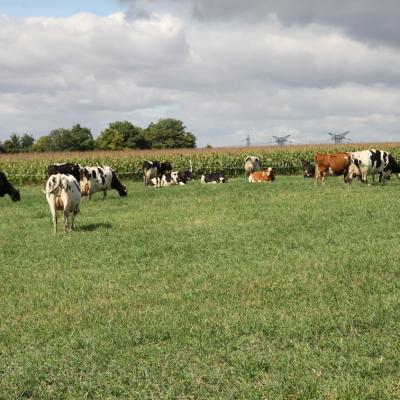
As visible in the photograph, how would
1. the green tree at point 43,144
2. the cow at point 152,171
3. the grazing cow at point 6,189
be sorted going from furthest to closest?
the green tree at point 43,144, the cow at point 152,171, the grazing cow at point 6,189

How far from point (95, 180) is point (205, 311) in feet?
54.6

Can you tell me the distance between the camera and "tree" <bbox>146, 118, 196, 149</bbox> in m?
109

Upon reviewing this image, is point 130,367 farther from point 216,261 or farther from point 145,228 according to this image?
point 145,228

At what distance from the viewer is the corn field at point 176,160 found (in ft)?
130

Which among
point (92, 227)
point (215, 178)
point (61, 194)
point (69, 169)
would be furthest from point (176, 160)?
point (61, 194)

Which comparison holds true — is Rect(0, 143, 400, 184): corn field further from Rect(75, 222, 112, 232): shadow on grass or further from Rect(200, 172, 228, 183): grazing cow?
Rect(75, 222, 112, 232): shadow on grass

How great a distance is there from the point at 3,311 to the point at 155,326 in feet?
7.50

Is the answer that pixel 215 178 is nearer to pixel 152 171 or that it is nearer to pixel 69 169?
pixel 152 171

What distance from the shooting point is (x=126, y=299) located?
7875 mm

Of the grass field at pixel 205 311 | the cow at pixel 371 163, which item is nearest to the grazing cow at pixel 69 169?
the grass field at pixel 205 311

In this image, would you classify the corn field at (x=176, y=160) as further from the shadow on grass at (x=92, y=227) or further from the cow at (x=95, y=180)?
the shadow on grass at (x=92, y=227)

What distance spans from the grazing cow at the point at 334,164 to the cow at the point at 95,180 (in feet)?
30.0

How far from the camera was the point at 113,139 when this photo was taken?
9612cm

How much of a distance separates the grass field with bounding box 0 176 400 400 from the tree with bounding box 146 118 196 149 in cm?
9501
